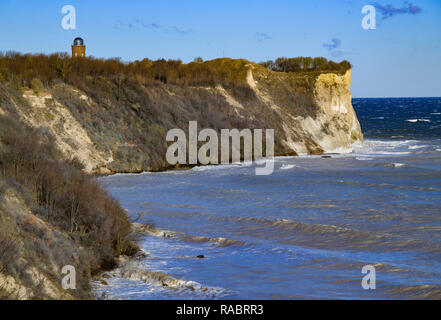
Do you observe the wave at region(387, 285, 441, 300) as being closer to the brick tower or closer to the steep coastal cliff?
the steep coastal cliff

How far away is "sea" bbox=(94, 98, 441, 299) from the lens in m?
9.02

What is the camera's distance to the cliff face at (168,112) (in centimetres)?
2391

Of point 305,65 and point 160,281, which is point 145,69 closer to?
point 305,65

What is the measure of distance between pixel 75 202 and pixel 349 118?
36.2 meters

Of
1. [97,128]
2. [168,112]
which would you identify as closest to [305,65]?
[168,112]

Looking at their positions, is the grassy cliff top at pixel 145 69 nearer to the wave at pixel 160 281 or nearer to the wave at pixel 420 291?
the wave at pixel 160 281

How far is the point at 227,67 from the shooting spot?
1711 inches

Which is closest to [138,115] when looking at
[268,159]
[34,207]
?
[268,159]

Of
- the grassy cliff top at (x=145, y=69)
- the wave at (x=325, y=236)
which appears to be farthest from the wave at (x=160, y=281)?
the grassy cliff top at (x=145, y=69)

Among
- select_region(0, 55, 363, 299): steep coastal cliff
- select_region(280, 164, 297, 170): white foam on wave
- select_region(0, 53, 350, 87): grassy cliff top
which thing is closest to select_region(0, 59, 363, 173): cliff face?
select_region(0, 55, 363, 299): steep coastal cliff

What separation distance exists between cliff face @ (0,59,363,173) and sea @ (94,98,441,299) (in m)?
2.35
